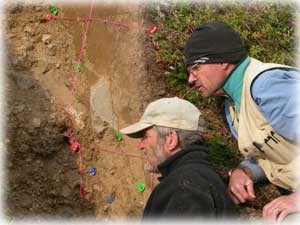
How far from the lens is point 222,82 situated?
3.07 meters

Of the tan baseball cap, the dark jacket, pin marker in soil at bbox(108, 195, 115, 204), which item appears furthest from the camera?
pin marker in soil at bbox(108, 195, 115, 204)

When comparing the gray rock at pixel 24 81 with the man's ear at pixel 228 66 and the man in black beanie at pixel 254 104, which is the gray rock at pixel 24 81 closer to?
the man in black beanie at pixel 254 104

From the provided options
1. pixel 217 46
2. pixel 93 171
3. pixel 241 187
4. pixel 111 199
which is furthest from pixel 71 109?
pixel 241 187

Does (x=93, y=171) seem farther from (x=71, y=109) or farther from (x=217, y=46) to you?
(x=217, y=46)

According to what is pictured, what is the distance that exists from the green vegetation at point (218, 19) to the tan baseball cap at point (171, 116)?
6.35 ft

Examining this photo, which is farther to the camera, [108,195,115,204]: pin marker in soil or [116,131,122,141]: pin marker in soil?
[116,131,122,141]: pin marker in soil

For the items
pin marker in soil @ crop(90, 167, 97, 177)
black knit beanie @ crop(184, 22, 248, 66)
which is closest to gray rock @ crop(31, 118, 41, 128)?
pin marker in soil @ crop(90, 167, 97, 177)

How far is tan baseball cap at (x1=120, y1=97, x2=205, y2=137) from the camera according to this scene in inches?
107

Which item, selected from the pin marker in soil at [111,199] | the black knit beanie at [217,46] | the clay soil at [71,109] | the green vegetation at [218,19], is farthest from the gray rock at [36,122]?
the black knit beanie at [217,46]

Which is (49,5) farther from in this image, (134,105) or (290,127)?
(290,127)

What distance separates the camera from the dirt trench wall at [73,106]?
4363 mm

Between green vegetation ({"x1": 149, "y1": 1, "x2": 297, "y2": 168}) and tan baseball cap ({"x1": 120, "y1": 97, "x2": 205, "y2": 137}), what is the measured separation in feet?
6.35

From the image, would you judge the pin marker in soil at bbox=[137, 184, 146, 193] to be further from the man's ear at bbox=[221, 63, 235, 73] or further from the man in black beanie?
the man's ear at bbox=[221, 63, 235, 73]

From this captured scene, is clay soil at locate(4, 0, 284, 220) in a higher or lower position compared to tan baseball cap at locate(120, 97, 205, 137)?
lower
